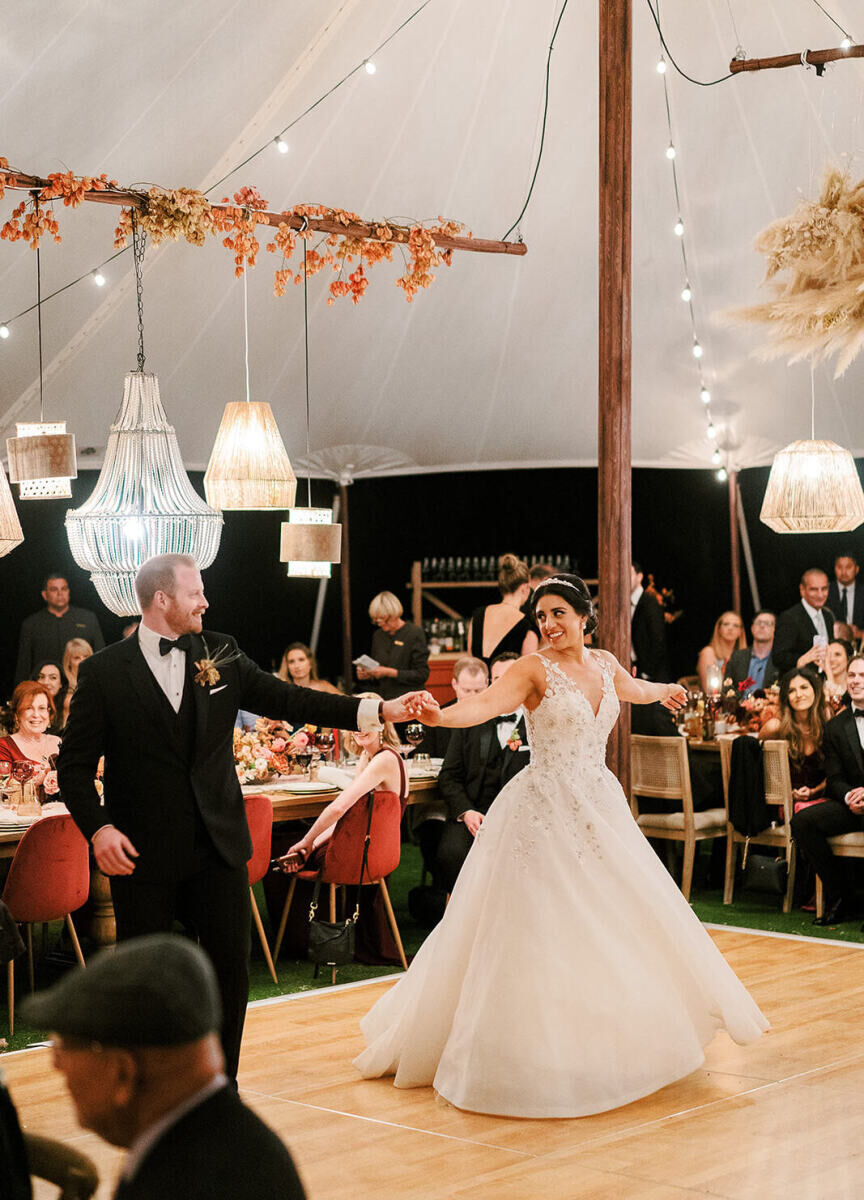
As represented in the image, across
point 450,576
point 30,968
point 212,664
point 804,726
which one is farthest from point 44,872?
point 450,576

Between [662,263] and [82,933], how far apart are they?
18.7ft

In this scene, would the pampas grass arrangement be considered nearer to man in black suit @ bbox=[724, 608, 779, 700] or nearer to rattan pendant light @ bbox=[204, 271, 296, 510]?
rattan pendant light @ bbox=[204, 271, 296, 510]

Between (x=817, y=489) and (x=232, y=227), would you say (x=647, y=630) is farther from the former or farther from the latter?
(x=232, y=227)

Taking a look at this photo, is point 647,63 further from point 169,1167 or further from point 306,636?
point 169,1167

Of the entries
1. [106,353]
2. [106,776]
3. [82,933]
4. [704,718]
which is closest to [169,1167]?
[106,776]

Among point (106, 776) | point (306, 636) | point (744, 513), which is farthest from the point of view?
point (306, 636)

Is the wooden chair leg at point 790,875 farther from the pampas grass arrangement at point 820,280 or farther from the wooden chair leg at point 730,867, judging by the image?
the pampas grass arrangement at point 820,280

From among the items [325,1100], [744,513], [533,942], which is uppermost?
[744,513]

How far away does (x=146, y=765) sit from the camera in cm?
384

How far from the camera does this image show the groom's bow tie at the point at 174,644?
12.8ft

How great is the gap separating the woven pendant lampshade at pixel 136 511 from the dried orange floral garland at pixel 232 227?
679 millimetres

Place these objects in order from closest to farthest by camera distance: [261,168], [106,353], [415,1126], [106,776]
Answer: [106,776] → [415,1126] → [261,168] → [106,353]

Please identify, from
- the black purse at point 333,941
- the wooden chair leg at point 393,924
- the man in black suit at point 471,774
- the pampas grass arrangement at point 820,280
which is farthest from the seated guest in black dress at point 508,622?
the pampas grass arrangement at point 820,280

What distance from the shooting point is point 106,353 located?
963cm
